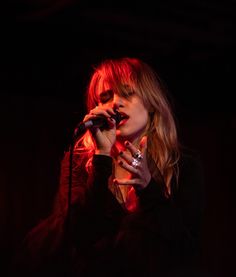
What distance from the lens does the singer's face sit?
2.05 metres

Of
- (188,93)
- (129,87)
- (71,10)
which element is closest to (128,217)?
(129,87)

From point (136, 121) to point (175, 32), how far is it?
4.88 ft

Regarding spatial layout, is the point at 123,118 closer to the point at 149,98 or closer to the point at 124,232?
the point at 149,98

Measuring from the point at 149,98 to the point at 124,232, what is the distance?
539 millimetres

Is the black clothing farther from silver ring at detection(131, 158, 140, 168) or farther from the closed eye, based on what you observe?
the closed eye

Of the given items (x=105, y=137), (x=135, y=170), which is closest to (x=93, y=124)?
(x=105, y=137)

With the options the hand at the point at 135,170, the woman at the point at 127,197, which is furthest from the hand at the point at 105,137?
the hand at the point at 135,170

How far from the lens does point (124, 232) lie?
196 centimetres

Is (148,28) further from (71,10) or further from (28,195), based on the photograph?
(28,195)

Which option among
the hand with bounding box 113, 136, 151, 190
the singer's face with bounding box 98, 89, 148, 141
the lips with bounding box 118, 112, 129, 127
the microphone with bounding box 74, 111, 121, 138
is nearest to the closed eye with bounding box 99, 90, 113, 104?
the singer's face with bounding box 98, 89, 148, 141

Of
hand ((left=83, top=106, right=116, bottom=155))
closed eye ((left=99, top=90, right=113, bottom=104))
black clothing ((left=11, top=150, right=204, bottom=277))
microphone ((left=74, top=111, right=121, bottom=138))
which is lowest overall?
black clothing ((left=11, top=150, right=204, bottom=277))

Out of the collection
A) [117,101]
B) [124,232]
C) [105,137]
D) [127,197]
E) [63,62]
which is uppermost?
[63,62]

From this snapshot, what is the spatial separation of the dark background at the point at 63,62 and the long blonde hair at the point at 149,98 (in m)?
0.88

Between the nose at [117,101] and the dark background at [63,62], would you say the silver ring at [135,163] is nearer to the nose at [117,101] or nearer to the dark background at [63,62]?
the nose at [117,101]
